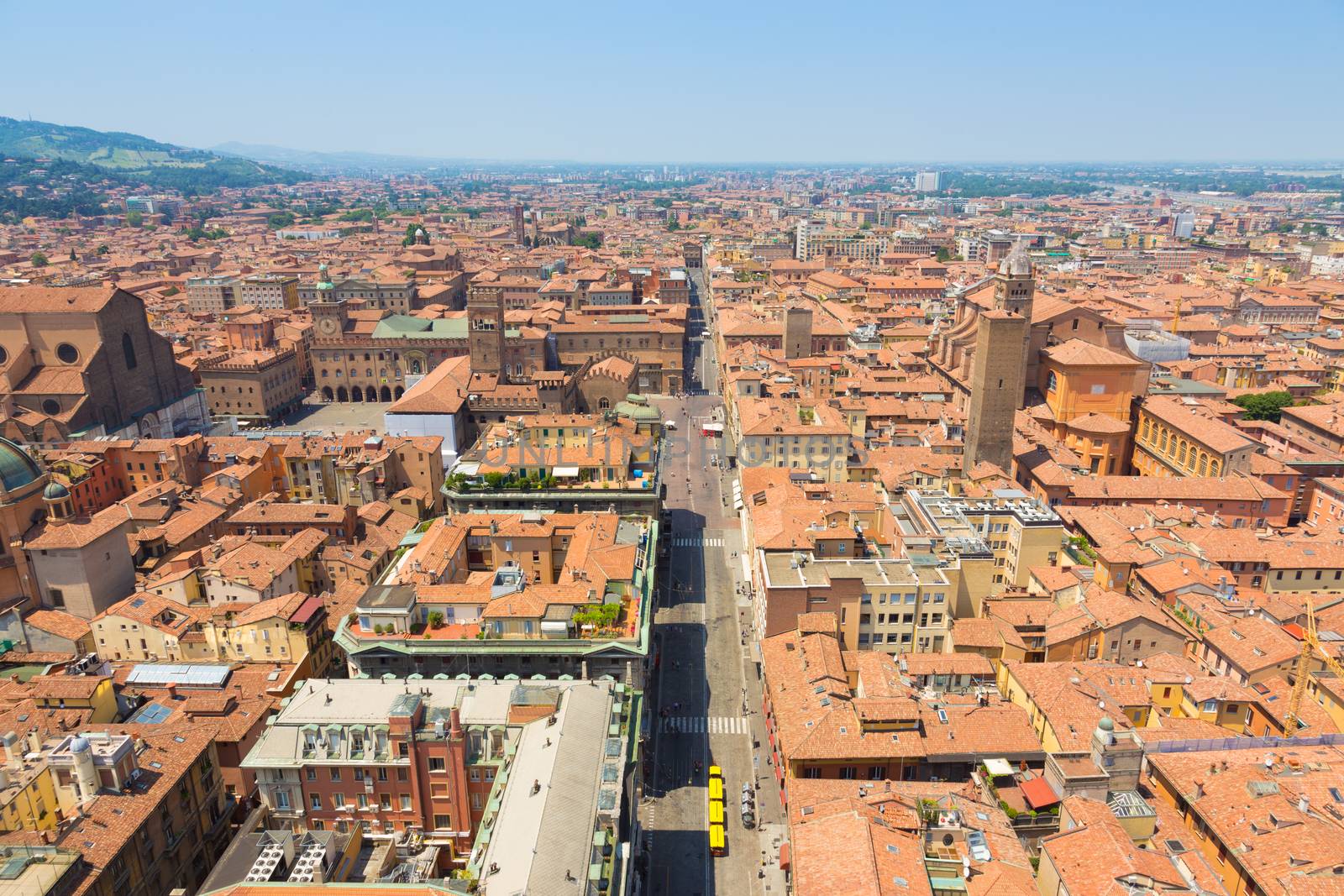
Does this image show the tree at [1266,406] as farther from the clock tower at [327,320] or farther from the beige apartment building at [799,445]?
the clock tower at [327,320]

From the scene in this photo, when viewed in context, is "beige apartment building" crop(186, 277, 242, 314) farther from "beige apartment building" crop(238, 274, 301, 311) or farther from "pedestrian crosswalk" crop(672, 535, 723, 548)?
"pedestrian crosswalk" crop(672, 535, 723, 548)

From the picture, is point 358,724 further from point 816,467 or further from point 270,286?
point 270,286

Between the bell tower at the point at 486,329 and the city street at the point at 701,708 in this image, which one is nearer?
the city street at the point at 701,708

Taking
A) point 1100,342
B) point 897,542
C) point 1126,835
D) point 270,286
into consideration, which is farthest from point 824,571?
point 270,286

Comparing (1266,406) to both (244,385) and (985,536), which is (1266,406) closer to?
(985,536)

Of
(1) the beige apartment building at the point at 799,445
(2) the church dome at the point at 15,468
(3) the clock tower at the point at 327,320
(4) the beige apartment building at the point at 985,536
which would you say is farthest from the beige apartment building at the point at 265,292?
(4) the beige apartment building at the point at 985,536

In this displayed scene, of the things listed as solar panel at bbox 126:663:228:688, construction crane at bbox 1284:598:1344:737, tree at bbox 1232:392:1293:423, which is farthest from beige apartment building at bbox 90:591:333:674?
tree at bbox 1232:392:1293:423
